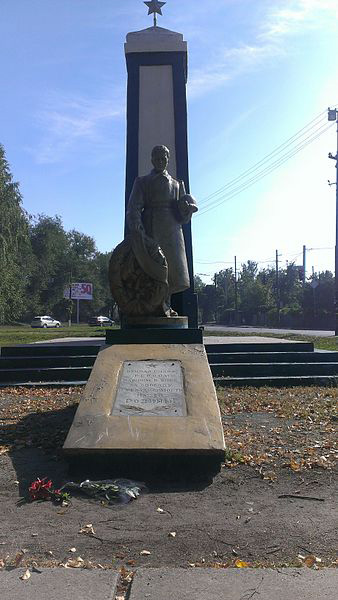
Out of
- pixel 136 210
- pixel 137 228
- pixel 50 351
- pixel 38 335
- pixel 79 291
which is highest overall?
pixel 79 291

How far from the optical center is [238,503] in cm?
→ 414

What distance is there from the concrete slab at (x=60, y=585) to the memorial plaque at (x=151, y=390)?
2.28 m

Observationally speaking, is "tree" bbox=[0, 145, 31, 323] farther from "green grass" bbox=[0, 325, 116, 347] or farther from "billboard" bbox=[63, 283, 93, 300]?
"billboard" bbox=[63, 283, 93, 300]

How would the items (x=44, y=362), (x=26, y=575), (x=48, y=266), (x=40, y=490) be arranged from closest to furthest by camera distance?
(x=26, y=575) → (x=40, y=490) → (x=44, y=362) → (x=48, y=266)

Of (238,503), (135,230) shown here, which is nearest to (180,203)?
(135,230)

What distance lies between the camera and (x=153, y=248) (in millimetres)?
8055

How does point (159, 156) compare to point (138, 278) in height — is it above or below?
above

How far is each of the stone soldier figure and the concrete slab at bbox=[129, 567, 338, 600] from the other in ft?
17.8

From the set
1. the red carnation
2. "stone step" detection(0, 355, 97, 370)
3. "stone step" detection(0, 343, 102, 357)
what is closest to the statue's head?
"stone step" detection(0, 355, 97, 370)

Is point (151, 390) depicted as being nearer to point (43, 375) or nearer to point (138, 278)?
point (138, 278)

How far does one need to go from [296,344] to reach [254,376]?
2318mm

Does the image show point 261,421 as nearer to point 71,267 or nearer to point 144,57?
point 144,57

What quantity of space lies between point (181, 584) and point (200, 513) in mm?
1114

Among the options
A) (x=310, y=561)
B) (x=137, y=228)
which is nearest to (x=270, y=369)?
(x=137, y=228)
